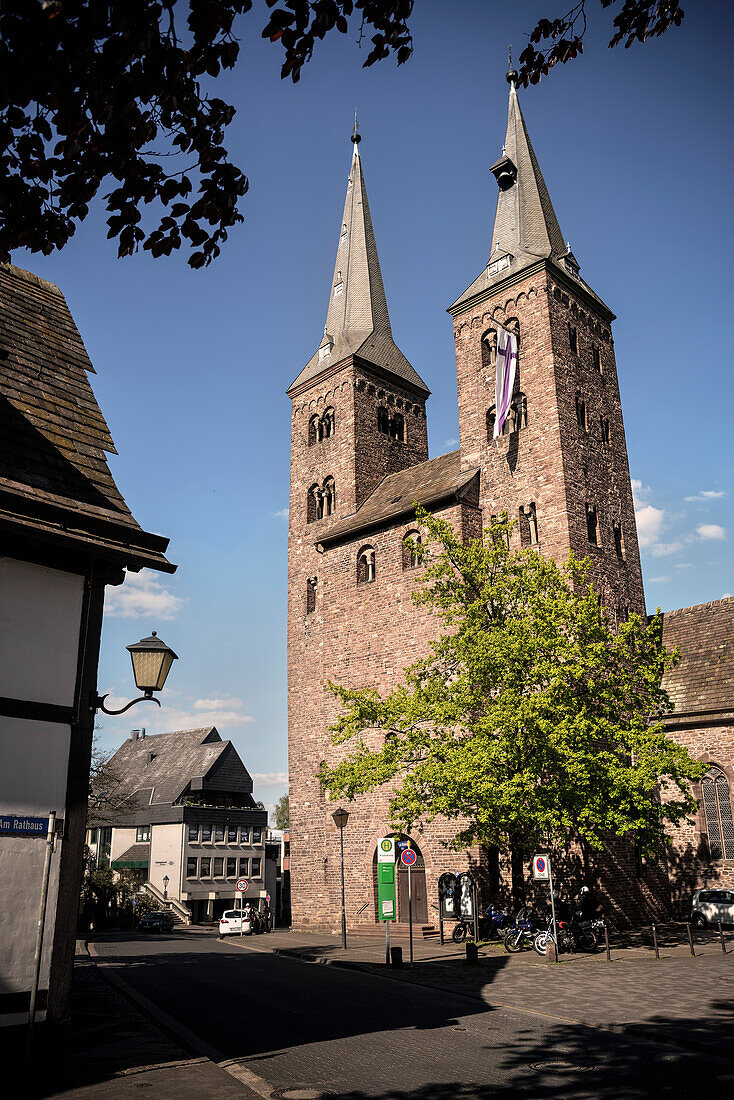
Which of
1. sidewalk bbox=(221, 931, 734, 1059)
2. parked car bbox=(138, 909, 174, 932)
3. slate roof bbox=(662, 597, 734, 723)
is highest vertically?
slate roof bbox=(662, 597, 734, 723)

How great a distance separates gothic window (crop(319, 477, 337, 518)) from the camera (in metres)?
37.3

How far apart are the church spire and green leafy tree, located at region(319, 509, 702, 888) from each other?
561 inches

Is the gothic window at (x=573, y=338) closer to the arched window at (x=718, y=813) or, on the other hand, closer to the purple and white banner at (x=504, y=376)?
the purple and white banner at (x=504, y=376)

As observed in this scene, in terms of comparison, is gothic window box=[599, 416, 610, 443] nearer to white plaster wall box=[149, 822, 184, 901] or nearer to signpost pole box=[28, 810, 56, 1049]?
signpost pole box=[28, 810, 56, 1049]

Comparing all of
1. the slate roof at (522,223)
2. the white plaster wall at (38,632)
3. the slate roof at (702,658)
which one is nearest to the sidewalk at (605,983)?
the white plaster wall at (38,632)

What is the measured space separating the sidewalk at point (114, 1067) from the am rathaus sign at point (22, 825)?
5.62ft

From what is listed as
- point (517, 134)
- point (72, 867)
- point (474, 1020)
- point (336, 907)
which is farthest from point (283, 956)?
point (517, 134)

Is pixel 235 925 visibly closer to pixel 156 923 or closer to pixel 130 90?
pixel 156 923

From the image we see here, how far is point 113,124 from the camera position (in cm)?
445

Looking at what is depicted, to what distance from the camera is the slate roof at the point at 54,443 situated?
8391mm

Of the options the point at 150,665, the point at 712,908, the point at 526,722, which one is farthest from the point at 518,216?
the point at 150,665

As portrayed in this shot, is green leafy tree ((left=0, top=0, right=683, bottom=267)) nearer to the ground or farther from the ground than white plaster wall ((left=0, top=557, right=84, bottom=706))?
farther from the ground

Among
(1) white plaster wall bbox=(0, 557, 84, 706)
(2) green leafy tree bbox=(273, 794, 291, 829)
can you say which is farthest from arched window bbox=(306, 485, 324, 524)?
(2) green leafy tree bbox=(273, 794, 291, 829)

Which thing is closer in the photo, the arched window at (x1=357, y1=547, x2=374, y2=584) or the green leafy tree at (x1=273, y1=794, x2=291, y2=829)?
the arched window at (x1=357, y1=547, x2=374, y2=584)
